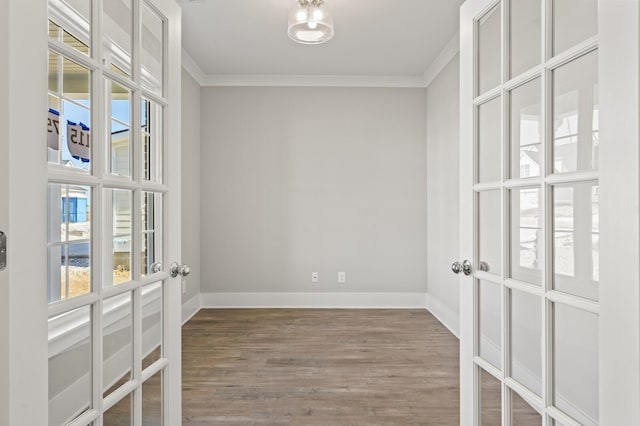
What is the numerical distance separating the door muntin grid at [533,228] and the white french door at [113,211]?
1224mm

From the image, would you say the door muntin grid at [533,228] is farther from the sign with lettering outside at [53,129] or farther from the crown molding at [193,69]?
the crown molding at [193,69]

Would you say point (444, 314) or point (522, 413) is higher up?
point (522, 413)

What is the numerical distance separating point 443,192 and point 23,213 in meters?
3.71

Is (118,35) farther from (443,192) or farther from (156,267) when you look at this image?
(443,192)

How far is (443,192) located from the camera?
4.02 metres

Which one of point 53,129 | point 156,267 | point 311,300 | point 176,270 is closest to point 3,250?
point 53,129

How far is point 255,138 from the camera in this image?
4.51 m

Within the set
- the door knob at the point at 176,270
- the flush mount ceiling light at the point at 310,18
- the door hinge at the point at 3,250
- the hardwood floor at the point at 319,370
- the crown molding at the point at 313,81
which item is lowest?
the hardwood floor at the point at 319,370

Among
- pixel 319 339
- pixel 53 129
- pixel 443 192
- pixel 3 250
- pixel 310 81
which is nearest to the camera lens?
pixel 3 250

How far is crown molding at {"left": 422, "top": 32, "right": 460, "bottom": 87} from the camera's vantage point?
139 inches

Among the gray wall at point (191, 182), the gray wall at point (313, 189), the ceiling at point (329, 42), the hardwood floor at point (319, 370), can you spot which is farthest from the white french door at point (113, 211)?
the gray wall at point (313, 189)

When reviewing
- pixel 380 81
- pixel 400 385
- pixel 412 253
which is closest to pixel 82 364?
pixel 400 385

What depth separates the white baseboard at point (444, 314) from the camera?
3582 mm

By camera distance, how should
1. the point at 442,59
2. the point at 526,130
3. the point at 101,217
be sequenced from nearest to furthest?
the point at 101,217
the point at 526,130
the point at 442,59
